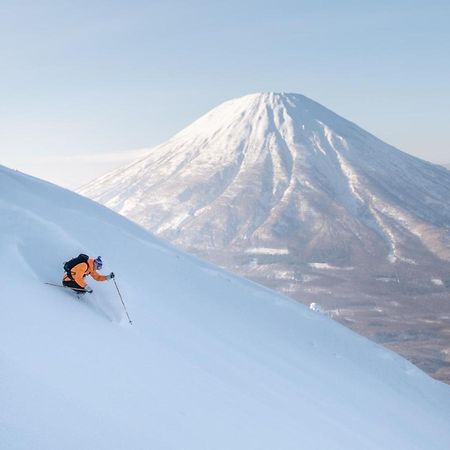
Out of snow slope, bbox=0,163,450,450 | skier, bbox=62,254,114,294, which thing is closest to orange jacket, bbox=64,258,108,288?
skier, bbox=62,254,114,294

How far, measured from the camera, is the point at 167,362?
1157cm

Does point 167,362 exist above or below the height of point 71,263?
below

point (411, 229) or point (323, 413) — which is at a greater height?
point (411, 229)

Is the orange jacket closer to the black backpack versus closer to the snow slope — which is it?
the black backpack

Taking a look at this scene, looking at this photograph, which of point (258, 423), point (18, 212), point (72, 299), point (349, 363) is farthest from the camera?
point (349, 363)

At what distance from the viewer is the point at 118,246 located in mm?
20656

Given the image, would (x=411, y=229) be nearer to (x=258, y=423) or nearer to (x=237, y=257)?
(x=237, y=257)

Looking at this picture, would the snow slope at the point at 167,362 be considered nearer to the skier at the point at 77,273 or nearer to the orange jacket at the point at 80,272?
the skier at the point at 77,273

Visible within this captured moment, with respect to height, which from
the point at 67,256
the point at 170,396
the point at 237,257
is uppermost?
the point at 237,257

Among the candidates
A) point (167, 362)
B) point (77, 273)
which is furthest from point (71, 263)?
point (167, 362)

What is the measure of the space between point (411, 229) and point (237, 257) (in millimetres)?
65535

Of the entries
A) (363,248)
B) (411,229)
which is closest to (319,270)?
(363,248)

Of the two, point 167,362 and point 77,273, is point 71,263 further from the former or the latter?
point 167,362

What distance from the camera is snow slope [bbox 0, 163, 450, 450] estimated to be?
729 cm
